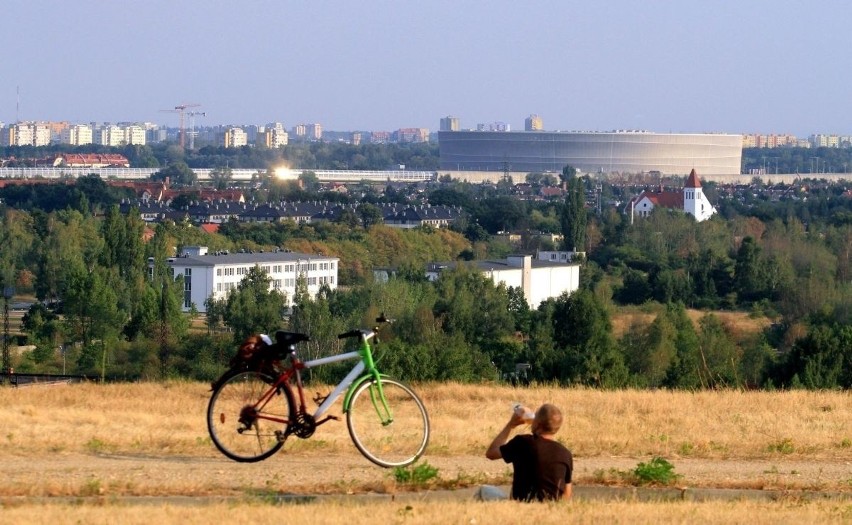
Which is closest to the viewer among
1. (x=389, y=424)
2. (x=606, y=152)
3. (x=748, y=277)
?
(x=389, y=424)

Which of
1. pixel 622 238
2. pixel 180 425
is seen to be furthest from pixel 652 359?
pixel 622 238

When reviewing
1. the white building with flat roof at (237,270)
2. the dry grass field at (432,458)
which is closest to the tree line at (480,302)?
the white building with flat roof at (237,270)

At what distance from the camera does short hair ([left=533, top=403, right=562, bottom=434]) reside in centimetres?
628

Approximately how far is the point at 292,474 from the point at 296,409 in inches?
13.1

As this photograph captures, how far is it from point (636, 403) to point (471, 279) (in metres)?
31.2

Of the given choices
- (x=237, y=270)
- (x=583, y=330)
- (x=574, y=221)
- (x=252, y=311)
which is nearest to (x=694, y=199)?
(x=574, y=221)

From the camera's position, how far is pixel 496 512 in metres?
6.07

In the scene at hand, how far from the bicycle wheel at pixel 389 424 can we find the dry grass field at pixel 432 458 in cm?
12

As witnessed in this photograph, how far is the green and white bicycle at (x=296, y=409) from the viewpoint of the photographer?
719 centimetres

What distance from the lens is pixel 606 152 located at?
137250 mm

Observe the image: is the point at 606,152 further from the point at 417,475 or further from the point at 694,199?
the point at 417,475

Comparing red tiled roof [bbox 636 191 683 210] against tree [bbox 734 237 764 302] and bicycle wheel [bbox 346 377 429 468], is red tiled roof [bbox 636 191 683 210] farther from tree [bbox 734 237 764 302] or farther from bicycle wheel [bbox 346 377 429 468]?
bicycle wheel [bbox 346 377 429 468]

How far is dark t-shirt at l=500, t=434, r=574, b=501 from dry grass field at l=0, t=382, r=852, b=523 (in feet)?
0.46

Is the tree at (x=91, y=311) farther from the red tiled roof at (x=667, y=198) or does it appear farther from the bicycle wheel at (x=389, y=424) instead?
the red tiled roof at (x=667, y=198)
